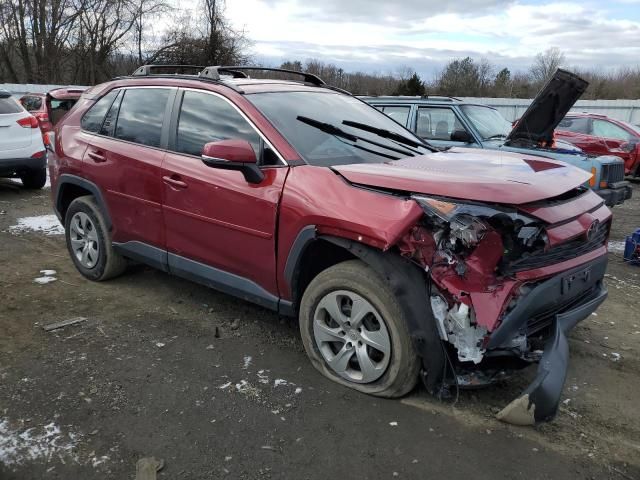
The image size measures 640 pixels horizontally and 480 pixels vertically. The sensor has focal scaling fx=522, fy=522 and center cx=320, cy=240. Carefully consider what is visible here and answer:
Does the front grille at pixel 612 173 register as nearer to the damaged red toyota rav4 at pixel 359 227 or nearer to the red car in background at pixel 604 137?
the damaged red toyota rav4 at pixel 359 227

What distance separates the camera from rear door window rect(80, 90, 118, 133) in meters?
4.64

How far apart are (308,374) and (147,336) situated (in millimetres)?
1314

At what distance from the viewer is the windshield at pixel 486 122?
7.95 meters

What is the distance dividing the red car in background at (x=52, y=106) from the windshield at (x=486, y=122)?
8809 millimetres

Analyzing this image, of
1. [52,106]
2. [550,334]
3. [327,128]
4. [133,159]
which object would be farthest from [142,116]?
[52,106]

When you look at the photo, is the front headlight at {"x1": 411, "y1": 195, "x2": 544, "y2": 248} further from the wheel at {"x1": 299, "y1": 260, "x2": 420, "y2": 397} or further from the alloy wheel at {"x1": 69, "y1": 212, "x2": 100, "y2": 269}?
the alloy wheel at {"x1": 69, "y1": 212, "x2": 100, "y2": 269}

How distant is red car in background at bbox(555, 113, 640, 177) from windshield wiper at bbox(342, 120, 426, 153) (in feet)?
31.1

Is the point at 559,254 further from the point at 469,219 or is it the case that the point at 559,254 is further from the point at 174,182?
the point at 174,182

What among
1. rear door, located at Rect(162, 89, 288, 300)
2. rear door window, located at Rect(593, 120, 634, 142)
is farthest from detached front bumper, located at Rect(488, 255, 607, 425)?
rear door window, located at Rect(593, 120, 634, 142)

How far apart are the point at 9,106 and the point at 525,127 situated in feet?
27.4

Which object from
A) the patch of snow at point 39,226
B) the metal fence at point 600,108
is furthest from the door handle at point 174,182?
the metal fence at point 600,108

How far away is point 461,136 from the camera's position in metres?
7.52

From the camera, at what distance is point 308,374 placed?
3.37 metres

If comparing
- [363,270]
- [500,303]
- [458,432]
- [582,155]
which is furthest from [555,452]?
[582,155]
